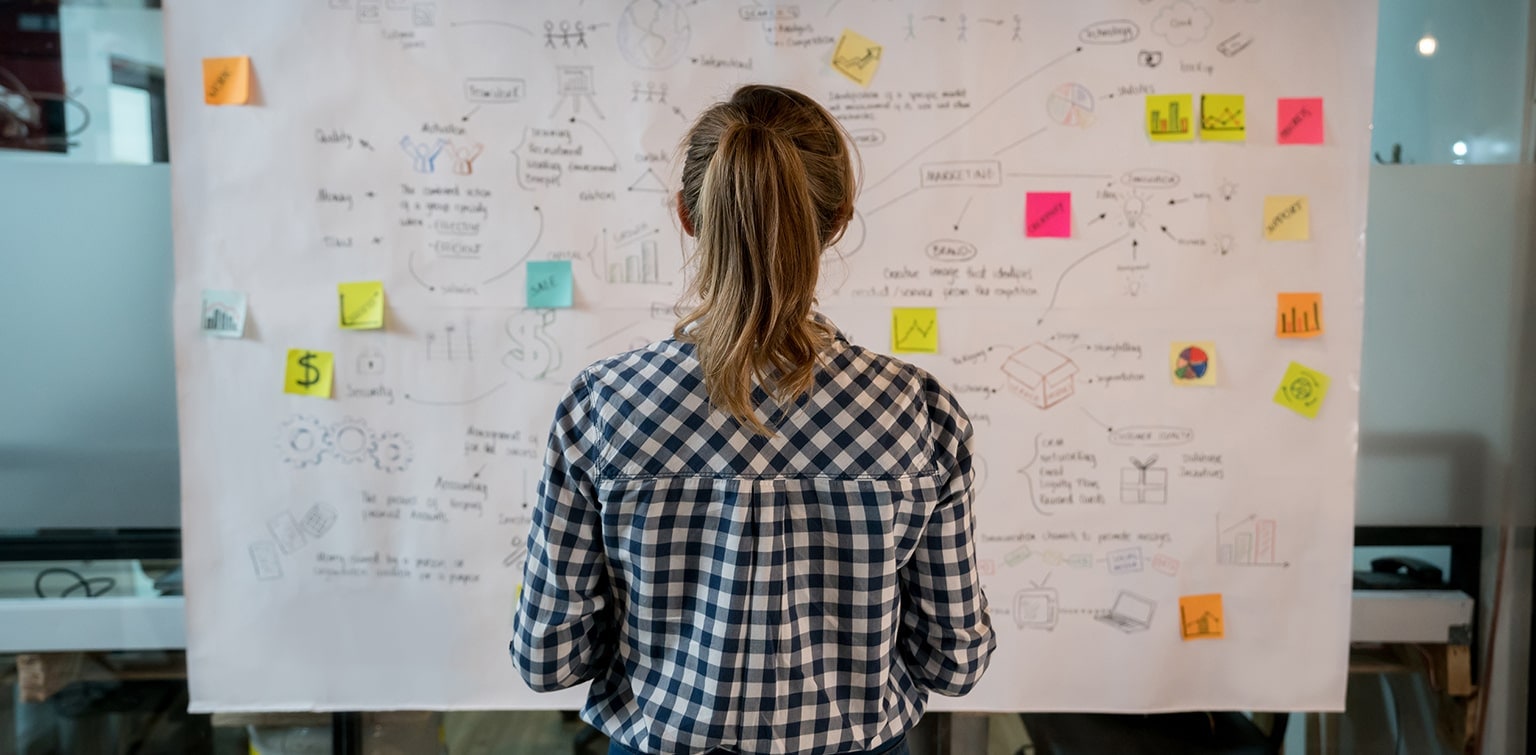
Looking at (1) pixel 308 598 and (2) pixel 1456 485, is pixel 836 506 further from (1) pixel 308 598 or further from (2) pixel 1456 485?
(2) pixel 1456 485

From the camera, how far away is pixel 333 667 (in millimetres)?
1804

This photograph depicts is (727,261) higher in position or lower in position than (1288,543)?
higher

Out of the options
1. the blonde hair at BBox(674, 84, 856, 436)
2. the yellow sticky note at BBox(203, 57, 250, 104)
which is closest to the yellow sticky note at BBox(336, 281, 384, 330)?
the yellow sticky note at BBox(203, 57, 250, 104)

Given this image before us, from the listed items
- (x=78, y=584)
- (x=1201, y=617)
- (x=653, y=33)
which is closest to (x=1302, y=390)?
(x=1201, y=617)

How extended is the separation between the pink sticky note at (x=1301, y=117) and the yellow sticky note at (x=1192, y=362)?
0.40 meters

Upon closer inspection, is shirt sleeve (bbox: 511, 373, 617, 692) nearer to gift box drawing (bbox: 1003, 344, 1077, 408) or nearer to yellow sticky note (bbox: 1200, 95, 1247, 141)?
gift box drawing (bbox: 1003, 344, 1077, 408)

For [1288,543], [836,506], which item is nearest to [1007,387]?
[1288,543]

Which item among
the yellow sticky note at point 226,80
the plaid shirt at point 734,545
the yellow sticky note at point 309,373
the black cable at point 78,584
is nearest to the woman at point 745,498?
the plaid shirt at point 734,545

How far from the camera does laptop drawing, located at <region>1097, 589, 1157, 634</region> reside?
1.79 m

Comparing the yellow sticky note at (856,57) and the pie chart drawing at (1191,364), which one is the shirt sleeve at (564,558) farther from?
the pie chart drawing at (1191,364)

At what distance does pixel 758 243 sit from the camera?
34.9 inches

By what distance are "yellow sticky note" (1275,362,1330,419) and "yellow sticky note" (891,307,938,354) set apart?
0.64 meters

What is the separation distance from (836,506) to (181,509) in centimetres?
144

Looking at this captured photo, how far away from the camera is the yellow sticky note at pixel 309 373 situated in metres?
1.76
